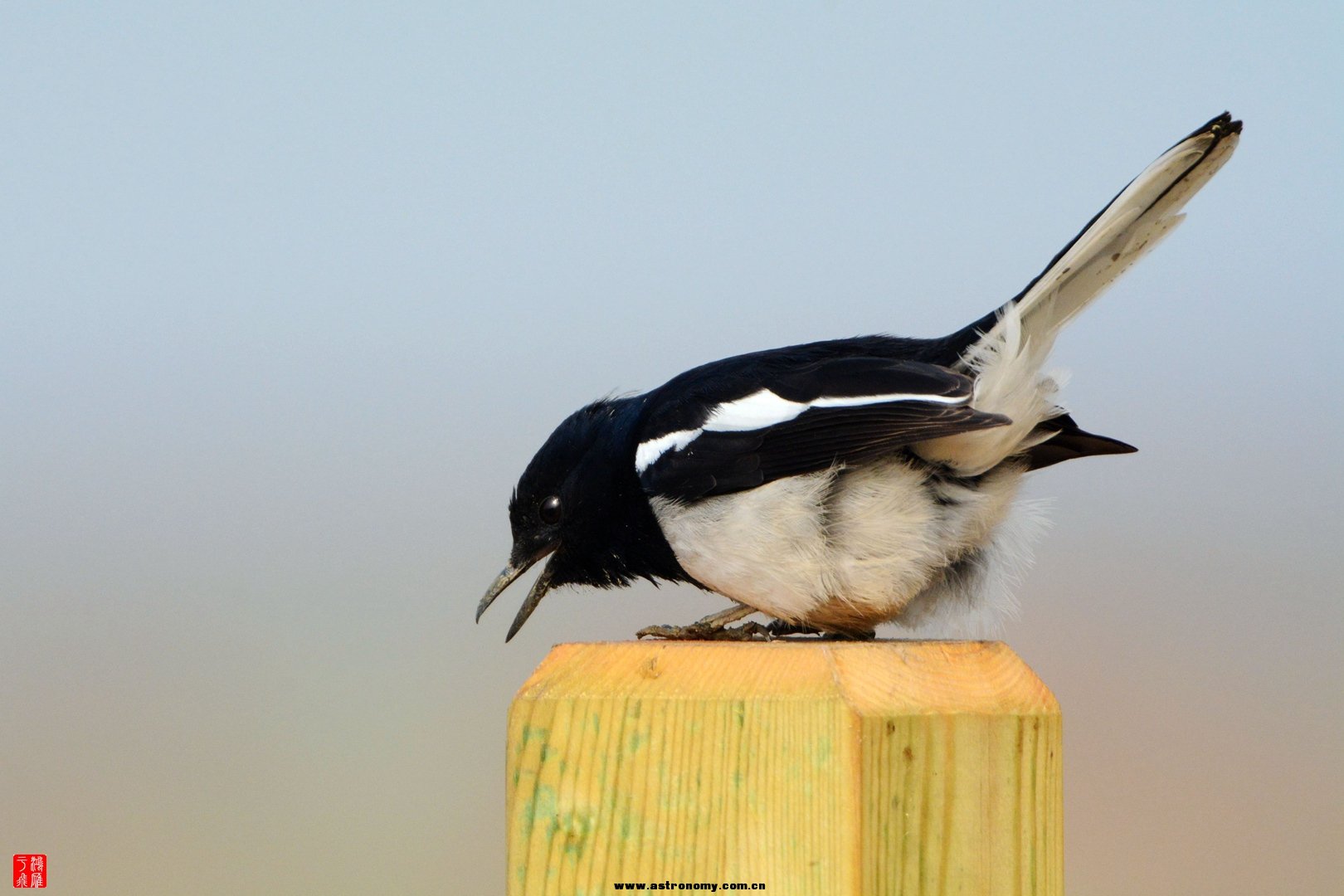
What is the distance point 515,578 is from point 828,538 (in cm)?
79

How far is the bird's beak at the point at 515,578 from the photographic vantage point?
2.74m

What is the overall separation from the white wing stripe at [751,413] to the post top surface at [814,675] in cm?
60

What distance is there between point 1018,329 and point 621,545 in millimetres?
966

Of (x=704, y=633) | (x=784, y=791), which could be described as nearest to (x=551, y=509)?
(x=704, y=633)

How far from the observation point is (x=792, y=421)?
2447mm

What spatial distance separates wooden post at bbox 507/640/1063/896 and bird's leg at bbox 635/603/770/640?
3.10ft

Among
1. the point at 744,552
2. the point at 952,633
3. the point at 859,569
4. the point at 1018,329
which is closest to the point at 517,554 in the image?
the point at 744,552

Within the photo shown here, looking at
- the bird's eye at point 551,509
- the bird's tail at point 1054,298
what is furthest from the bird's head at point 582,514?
the bird's tail at point 1054,298

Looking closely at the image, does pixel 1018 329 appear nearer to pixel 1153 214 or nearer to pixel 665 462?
pixel 1153 214

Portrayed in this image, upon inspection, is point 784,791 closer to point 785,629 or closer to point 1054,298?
point 785,629

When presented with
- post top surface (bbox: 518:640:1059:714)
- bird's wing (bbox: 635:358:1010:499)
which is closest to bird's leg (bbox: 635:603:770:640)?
bird's wing (bbox: 635:358:1010:499)

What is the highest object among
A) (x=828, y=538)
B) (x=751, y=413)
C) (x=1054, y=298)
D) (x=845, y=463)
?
(x=1054, y=298)

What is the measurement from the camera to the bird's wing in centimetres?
233

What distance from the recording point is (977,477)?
254 cm
